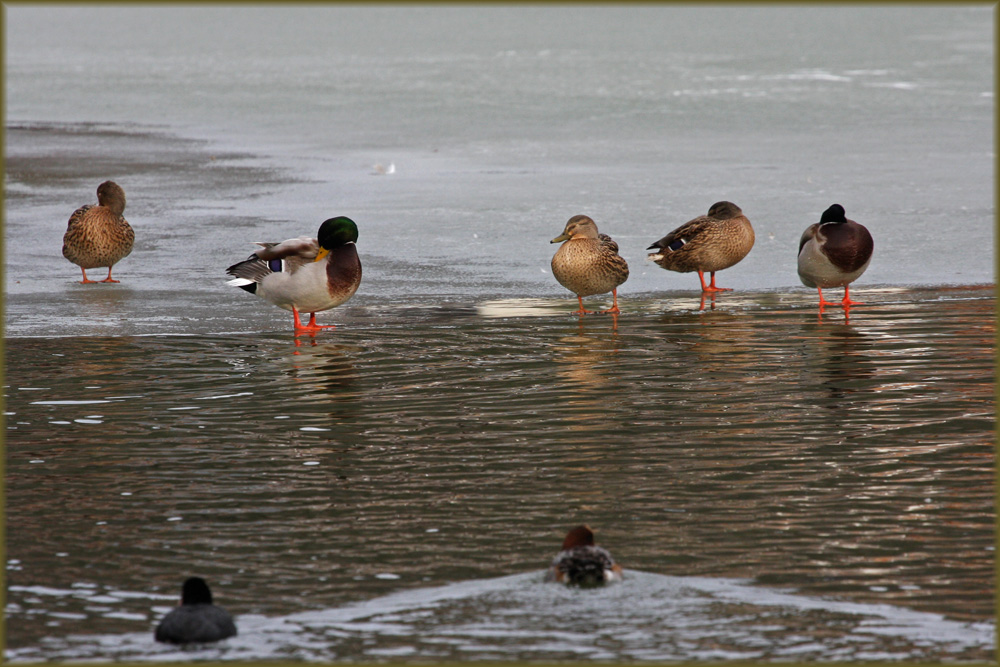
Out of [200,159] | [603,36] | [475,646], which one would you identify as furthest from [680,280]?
[603,36]

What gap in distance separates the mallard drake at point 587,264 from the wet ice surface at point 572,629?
15.5ft

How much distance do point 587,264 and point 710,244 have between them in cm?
116

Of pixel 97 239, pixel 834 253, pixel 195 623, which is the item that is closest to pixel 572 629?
pixel 195 623

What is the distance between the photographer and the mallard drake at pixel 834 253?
29.3ft

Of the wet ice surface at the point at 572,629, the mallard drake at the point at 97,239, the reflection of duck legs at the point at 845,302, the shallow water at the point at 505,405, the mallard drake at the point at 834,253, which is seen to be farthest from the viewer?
the mallard drake at the point at 97,239

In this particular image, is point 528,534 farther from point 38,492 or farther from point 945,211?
point 945,211

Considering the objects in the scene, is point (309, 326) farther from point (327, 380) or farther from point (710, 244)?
point (710, 244)

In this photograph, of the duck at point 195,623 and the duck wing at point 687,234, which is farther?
the duck wing at point 687,234

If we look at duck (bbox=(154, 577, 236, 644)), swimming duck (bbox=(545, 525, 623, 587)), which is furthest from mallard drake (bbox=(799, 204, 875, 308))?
duck (bbox=(154, 577, 236, 644))

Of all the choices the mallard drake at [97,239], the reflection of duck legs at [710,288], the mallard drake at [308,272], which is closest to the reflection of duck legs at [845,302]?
the reflection of duck legs at [710,288]

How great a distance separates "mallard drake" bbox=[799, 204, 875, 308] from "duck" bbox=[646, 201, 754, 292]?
57 cm

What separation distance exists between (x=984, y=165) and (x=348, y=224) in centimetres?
824

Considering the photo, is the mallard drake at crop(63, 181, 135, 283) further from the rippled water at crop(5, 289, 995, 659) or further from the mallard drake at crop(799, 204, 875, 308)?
the mallard drake at crop(799, 204, 875, 308)

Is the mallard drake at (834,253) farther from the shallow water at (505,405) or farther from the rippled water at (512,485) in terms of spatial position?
the rippled water at (512,485)
